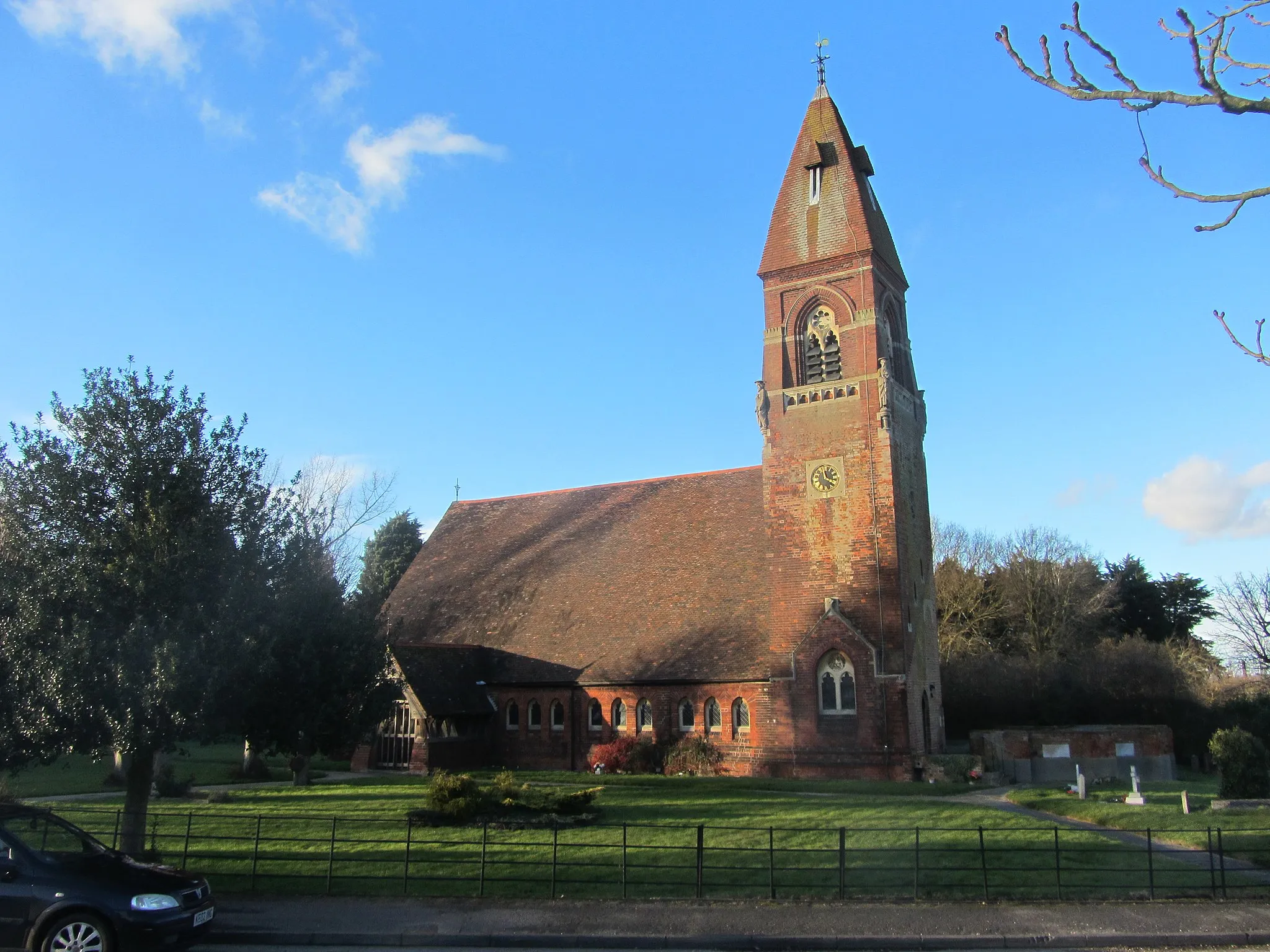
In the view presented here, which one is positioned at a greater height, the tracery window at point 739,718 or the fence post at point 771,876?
the tracery window at point 739,718

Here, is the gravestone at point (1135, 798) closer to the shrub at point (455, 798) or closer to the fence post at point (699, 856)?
the fence post at point (699, 856)

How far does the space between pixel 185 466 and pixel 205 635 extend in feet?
9.91

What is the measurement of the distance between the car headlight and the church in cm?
1871

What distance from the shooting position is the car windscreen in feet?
34.2

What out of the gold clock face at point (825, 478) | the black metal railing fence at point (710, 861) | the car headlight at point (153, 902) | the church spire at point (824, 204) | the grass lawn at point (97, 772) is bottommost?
the grass lawn at point (97, 772)

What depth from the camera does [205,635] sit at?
1494cm

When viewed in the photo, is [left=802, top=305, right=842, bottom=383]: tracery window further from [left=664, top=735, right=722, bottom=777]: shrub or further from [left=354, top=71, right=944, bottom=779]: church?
[left=664, top=735, right=722, bottom=777]: shrub

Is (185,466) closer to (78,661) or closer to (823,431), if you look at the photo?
(78,661)

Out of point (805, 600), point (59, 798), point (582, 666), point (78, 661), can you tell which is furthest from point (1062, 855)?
point (59, 798)

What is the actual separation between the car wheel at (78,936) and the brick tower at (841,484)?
20574 millimetres

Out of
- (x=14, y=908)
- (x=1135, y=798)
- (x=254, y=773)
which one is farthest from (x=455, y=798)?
(x=1135, y=798)

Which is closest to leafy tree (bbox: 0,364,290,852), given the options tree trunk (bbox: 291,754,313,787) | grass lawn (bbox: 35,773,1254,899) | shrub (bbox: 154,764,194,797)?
grass lawn (bbox: 35,773,1254,899)

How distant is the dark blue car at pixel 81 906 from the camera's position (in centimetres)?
993

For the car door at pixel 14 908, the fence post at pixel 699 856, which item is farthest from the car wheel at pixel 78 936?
the fence post at pixel 699 856
